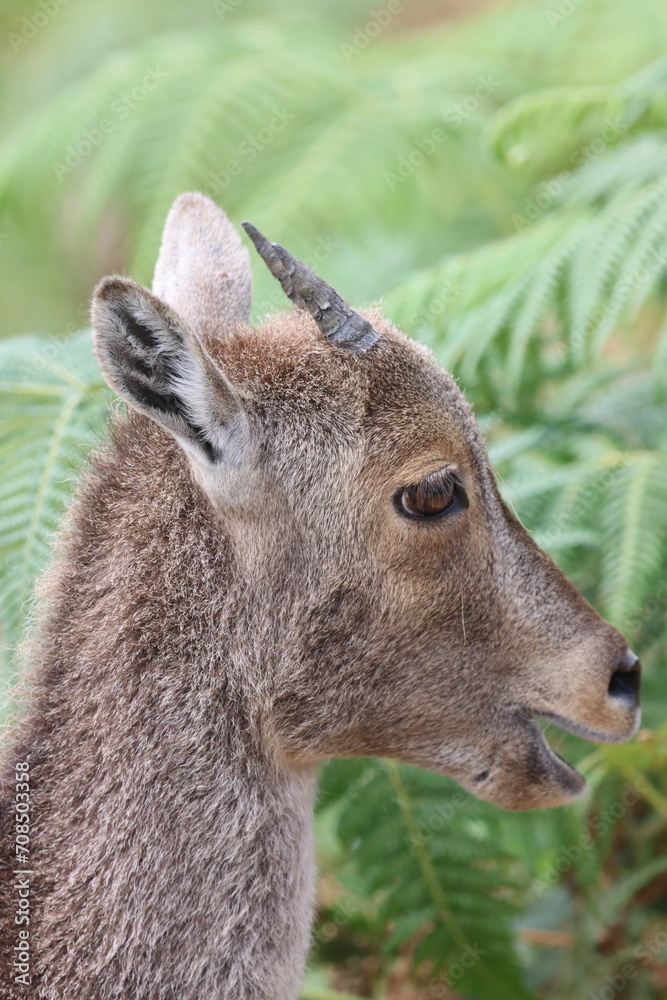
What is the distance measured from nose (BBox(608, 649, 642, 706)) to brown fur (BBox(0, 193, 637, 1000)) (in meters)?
0.04

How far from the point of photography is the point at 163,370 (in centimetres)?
281

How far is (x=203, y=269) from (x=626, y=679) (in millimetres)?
1915

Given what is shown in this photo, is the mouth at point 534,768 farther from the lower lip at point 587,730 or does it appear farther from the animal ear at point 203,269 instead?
the animal ear at point 203,269

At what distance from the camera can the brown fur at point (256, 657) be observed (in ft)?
9.53

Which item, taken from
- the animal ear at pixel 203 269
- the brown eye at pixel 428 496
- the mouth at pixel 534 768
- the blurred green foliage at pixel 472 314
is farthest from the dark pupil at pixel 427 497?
the blurred green foliage at pixel 472 314

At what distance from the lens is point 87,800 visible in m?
2.92

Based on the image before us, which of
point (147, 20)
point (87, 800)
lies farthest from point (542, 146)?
point (147, 20)

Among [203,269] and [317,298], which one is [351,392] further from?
[203,269]

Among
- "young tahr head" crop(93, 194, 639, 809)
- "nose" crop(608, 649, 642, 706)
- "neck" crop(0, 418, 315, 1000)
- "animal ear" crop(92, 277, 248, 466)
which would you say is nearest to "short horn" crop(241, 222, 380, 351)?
"young tahr head" crop(93, 194, 639, 809)

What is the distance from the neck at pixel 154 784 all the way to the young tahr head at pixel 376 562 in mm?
81

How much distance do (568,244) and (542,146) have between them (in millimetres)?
1897

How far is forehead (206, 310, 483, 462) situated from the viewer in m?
3.09

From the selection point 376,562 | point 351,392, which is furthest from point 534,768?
point 351,392

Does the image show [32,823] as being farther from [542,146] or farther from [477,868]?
[542,146]
